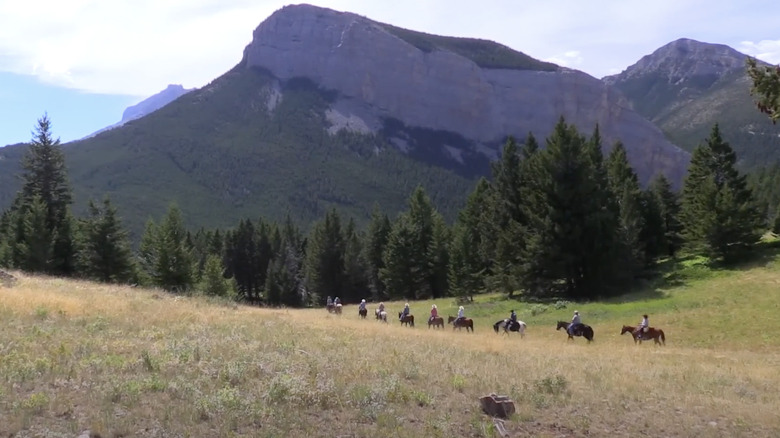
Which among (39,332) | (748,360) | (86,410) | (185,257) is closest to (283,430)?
(86,410)

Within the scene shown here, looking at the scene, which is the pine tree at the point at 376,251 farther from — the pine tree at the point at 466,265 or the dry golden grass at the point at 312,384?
the dry golden grass at the point at 312,384

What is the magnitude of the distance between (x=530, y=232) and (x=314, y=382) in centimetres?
3737

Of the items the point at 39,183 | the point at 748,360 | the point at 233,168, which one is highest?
the point at 233,168

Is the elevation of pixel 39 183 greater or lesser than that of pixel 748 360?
greater

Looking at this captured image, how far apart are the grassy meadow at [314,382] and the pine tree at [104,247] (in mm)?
25644

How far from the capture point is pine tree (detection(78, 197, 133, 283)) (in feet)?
153

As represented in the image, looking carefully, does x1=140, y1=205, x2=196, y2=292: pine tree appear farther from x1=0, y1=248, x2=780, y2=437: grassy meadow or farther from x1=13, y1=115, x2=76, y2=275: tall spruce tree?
x1=0, y1=248, x2=780, y2=437: grassy meadow

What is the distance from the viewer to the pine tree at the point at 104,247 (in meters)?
46.6

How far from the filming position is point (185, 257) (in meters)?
51.0

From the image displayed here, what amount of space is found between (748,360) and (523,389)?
13.6m

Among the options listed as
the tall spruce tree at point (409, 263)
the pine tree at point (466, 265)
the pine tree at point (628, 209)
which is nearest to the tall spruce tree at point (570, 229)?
the pine tree at point (628, 209)

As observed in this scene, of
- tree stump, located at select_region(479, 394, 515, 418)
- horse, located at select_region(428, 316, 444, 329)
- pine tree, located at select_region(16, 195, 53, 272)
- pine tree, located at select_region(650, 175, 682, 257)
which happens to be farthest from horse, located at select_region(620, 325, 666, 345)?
pine tree, located at select_region(16, 195, 53, 272)

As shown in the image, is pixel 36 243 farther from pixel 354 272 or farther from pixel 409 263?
pixel 354 272

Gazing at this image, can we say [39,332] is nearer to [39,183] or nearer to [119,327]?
[119,327]
